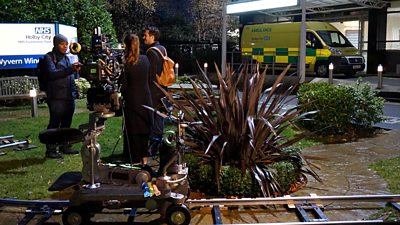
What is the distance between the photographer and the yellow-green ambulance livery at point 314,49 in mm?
20750

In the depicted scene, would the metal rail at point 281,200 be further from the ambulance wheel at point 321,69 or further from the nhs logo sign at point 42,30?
the ambulance wheel at point 321,69

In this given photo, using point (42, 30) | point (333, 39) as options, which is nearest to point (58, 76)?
point (42, 30)

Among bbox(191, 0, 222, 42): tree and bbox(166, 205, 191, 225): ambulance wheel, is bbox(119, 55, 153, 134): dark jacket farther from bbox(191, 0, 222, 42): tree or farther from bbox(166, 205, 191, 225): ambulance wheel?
bbox(191, 0, 222, 42): tree

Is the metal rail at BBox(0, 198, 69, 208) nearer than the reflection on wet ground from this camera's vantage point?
No

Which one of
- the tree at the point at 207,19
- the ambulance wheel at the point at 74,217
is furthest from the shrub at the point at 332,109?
the tree at the point at 207,19

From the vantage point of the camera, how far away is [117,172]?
15.6ft

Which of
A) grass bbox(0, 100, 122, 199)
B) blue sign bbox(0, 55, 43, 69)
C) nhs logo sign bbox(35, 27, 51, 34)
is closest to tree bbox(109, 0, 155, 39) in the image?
nhs logo sign bbox(35, 27, 51, 34)

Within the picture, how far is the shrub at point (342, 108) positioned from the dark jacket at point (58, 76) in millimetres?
4085

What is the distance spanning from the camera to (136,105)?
19.1 ft

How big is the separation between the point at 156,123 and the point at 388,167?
314 cm

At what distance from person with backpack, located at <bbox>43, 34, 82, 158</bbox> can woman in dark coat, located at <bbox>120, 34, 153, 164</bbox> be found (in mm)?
1536

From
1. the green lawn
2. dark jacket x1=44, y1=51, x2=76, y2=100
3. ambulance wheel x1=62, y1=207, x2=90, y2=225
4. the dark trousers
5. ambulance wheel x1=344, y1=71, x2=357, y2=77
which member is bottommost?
the green lawn

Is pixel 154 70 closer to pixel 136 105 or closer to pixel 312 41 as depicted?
pixel 136 105

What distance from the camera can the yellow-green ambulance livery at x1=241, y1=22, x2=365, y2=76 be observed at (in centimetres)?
2075
